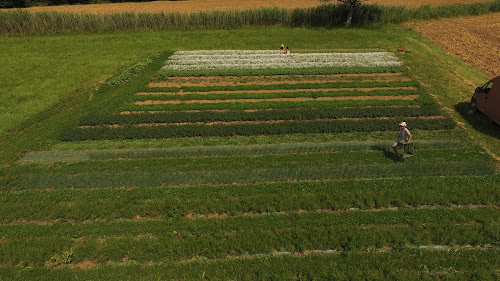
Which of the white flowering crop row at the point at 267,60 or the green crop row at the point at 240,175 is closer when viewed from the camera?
the green crop row at the point at 240,175

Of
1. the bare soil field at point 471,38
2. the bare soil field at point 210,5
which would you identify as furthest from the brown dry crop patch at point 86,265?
the bare soil field at point 210,5

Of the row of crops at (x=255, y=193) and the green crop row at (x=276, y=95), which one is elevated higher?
the green crop row at (x=276, y=95)

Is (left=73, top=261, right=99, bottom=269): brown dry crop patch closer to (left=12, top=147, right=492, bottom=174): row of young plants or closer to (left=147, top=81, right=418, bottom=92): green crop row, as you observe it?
(left=12, top=147, right=492, bottom=174): row of young plants

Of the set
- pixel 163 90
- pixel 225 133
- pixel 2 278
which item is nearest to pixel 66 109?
pixel 163 90

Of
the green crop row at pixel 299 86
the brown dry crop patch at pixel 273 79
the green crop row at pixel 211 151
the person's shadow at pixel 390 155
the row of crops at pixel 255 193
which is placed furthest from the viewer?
the brown dry crop patch at pixel 273 79

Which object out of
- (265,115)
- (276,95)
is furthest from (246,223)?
(276,95)

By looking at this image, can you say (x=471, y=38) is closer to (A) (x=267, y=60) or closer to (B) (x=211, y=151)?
(A) (x=267, y=60)

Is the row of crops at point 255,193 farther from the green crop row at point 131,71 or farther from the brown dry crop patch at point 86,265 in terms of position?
the green crop row at point 131,71
